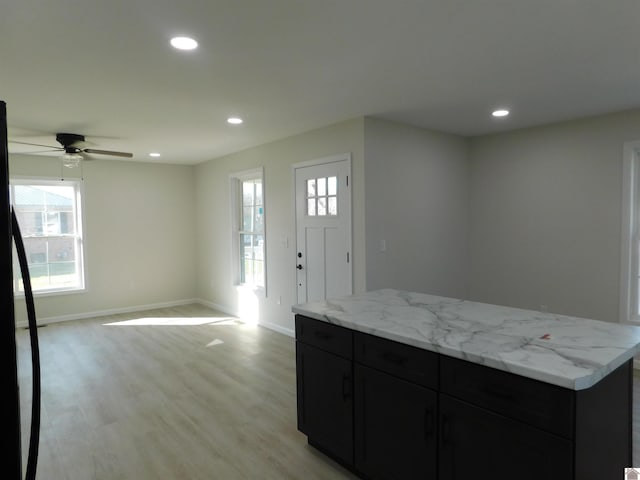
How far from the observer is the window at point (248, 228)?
5887mm

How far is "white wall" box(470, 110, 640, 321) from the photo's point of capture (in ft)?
13.7

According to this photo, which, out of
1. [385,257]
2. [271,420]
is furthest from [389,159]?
[271,420]

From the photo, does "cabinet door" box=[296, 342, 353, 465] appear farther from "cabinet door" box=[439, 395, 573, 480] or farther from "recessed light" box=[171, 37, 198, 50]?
"recessed light" box=[171, 37, 198, 50]

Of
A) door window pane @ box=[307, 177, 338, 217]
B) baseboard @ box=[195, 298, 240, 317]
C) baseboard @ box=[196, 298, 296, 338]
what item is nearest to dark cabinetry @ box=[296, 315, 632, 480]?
door window pane @ box=[307, 177, 338, 217]

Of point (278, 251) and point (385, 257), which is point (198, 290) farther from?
point (385, 257)

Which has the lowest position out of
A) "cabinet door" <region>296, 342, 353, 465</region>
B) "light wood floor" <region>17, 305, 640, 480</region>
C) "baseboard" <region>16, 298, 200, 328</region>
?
"light wood floor" <region>17, 305, 640, 480</region>

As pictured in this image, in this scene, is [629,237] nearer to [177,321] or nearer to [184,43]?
[184,43]

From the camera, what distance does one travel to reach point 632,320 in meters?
4.09

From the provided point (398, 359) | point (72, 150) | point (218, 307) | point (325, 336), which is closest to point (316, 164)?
point (325, 336)

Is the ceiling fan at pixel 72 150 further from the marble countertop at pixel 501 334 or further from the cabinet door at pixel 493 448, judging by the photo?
the cabinet door at pixel 493 448

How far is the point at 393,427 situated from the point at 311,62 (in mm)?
2229

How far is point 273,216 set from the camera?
5320 mm

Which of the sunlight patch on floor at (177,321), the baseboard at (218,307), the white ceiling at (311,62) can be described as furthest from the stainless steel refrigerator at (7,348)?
the baseboard at (218,307)

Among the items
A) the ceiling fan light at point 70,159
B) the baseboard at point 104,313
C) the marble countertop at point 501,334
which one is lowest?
the baseboard at point 104,313
